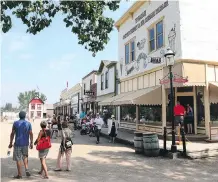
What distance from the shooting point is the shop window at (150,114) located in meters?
16.3

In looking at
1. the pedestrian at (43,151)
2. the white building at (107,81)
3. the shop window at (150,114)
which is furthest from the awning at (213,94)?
the white building at (107,81)

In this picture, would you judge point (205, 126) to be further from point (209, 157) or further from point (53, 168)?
point (53, 168)

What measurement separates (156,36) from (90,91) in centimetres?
1867

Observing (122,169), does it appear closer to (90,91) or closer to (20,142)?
(20,142)

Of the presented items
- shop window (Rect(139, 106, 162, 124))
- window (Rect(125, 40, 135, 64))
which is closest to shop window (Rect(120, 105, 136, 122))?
shop window (Rect(139, 106, 162, 124))

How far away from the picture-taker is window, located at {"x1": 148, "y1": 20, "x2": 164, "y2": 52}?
1552 centimetres

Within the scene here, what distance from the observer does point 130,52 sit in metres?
19.8

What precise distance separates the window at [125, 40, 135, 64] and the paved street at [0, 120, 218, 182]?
10.1m

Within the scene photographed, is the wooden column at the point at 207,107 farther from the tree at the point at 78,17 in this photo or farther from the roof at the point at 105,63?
the roof at the point at 105,63

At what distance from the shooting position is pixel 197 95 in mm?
14211

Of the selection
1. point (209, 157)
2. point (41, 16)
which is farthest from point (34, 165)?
point (209, 157)

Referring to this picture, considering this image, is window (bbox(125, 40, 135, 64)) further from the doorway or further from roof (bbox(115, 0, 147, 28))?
the doorway

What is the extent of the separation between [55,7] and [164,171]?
6.07 m

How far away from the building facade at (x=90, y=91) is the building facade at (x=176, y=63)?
14790 millimetres
